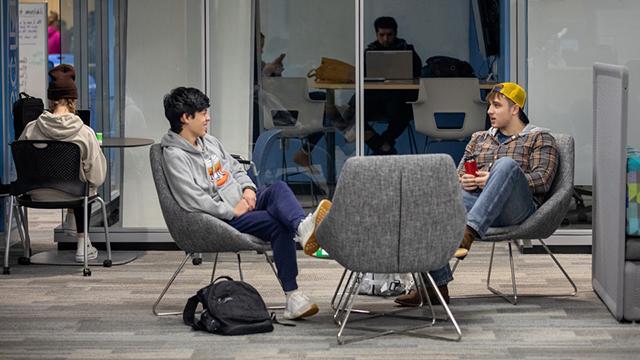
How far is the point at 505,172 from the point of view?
7.02 m

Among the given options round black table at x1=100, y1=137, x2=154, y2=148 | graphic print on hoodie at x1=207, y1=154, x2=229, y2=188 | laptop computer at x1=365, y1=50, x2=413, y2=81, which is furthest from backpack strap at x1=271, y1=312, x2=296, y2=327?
laptop computer at x1=365, y1=50, x2=413, y2=81

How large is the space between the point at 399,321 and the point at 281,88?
9.79 ft

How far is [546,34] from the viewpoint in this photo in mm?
9227

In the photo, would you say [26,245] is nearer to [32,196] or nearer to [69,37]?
[32,196]

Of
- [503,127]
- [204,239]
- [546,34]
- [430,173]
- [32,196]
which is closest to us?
[430,173]

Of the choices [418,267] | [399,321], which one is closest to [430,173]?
[418,267]

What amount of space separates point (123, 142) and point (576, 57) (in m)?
3.23

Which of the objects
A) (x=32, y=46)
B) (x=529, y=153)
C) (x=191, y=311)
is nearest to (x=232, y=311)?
(x=191, y=311)

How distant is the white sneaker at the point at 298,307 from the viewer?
22.3 ft

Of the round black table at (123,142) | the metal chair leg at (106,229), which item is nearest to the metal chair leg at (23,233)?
the metal chair leg at (106,229)

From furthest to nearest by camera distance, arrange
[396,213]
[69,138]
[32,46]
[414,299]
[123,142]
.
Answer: [32,46] < [123,142] < [69,138] < [414,299] < [396,213]

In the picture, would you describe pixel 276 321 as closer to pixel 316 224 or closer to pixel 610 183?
pixel 316 224

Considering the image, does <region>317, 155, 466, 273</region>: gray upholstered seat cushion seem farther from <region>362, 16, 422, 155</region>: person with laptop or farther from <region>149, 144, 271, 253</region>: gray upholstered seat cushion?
<region>362, 16, 422, 155</region>: person with laptop

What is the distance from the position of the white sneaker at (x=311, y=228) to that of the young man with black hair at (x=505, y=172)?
77cm
